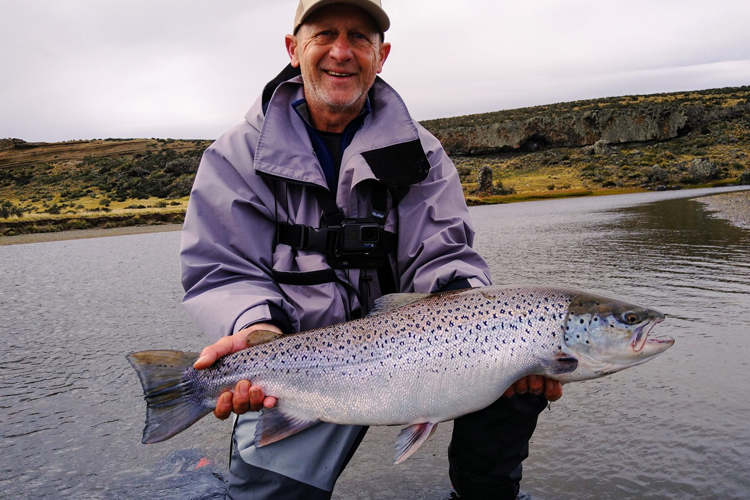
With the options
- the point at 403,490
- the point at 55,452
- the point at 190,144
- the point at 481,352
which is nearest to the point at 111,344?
the point at 55,452

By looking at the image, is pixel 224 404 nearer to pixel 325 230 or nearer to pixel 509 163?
pixel 325 230

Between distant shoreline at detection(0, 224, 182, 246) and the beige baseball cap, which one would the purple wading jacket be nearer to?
the beige baseball cap

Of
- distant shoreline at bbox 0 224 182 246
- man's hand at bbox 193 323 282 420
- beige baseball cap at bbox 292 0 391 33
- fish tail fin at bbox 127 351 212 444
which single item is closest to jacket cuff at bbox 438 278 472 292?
man's hand at bbox 193 323 282 420

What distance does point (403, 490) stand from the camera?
3070mm

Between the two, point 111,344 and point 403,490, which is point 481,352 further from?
point 111,344

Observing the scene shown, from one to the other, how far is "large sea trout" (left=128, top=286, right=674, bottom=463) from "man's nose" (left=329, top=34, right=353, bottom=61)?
1645 mm

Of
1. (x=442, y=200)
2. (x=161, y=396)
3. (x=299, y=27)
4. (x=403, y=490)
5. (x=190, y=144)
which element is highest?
(x=190, y=144)

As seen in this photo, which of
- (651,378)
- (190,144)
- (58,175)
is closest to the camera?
(651,378)

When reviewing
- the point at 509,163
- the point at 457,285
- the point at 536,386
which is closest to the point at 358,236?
the point at 457,285

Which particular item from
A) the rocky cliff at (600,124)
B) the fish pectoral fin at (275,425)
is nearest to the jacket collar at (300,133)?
the fish pectoral fin at (275,425)

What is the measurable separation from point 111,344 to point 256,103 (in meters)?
4.02

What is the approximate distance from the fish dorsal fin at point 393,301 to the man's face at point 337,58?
127 centimetres

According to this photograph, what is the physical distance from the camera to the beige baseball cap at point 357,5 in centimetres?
321

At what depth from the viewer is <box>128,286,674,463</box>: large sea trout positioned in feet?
8.25
